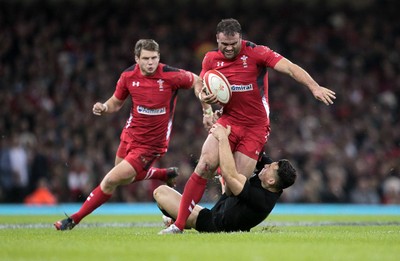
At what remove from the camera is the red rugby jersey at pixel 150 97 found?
1184 cm

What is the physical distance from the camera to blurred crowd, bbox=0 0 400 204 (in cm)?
2152

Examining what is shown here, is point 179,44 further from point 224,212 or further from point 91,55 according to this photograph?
point 224,212

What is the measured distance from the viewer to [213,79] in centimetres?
1037

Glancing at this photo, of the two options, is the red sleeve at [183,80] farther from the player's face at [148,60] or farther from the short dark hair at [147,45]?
the short dark hair at [147,45]

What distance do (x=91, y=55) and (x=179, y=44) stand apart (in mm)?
2755

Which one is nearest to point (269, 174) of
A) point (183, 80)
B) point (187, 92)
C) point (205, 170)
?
point (205, 170)

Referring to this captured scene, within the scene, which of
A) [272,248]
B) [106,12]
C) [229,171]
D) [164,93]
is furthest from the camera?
[106,12]

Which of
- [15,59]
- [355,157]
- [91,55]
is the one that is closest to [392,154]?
[355,157]

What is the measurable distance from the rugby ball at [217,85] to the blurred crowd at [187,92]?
9502 millimetres

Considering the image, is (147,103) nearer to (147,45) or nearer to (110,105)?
(110,105)

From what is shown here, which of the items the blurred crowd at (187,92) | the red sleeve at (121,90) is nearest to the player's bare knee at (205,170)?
the red sleeve at (121,90)

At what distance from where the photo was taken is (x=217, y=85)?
10.4 meters

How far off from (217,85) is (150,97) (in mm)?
1721

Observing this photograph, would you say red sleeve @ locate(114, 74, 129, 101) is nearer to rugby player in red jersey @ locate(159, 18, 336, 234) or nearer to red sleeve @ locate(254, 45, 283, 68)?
rugby player in red jersey @ locate(159, 18, 336, 234)
